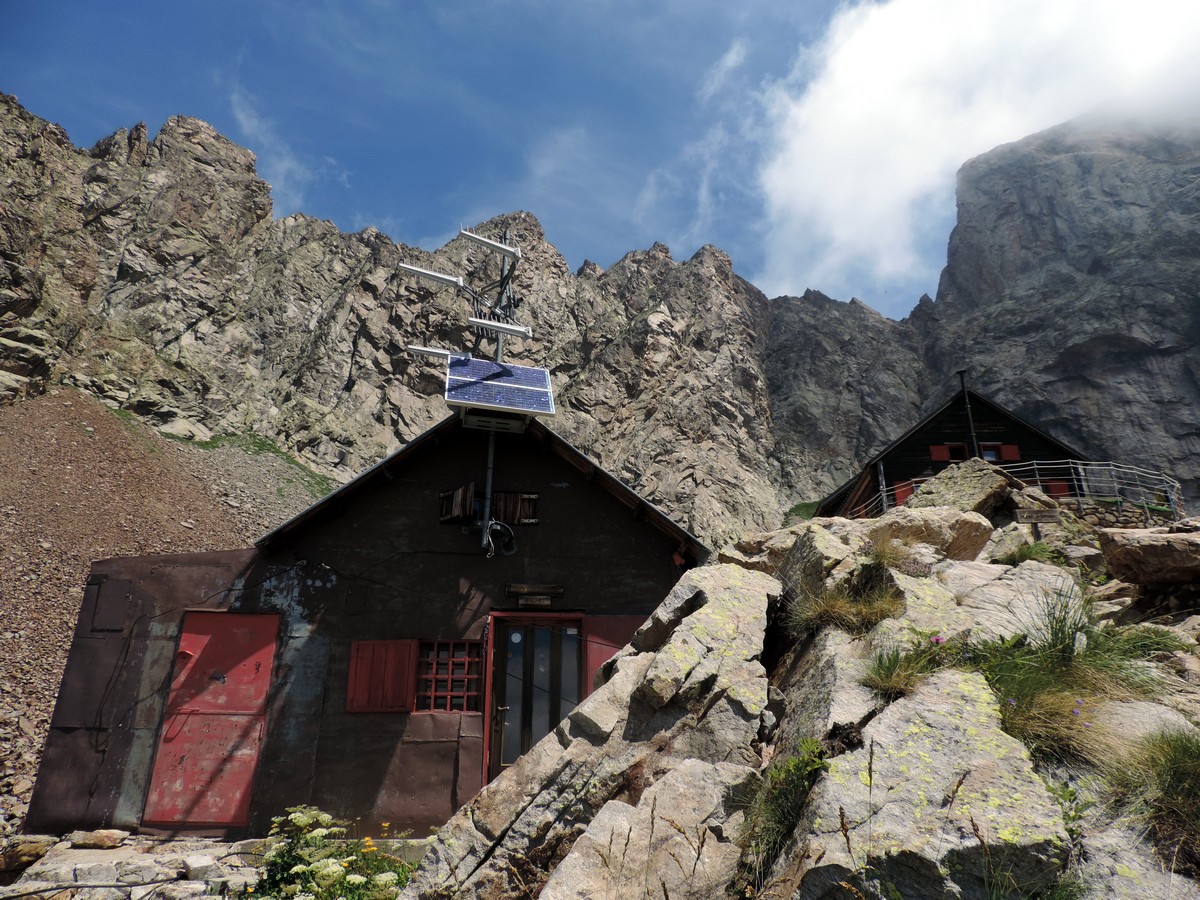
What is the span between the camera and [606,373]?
223 feet

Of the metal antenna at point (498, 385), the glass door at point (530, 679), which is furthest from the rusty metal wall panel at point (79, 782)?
the metal antenna at point (498, 385)

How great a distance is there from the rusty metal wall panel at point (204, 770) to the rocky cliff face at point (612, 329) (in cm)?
4207

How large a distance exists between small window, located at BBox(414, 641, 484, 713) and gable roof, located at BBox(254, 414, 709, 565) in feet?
9.94

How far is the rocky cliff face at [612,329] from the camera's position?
5541 cm

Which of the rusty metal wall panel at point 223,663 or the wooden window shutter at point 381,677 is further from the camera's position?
the wooden window shutter at point 381,677

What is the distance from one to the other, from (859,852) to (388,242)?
77.7 meters

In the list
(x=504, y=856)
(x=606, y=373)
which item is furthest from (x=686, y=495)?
(x=504, y=856)

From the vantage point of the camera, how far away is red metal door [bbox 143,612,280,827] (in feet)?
37.3

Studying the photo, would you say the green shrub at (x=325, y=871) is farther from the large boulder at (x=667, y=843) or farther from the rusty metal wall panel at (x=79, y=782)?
the rusty metal wall panel at (x=79, y=782)

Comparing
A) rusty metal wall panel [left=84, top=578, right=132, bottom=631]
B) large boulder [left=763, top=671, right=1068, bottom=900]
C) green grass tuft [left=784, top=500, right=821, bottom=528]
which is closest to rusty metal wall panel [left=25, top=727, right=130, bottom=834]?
rusty metal wall panel [left=84, top=578, right=132, bottom=631]

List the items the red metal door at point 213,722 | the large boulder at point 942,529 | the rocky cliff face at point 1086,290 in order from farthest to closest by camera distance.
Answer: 1. the rocky cliff face at point 1086,290
2. the red metal door at point 213,722
3. the large boulder at point 942,529

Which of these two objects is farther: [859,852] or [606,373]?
[606,373]

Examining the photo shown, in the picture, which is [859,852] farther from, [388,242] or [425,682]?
[388,242]

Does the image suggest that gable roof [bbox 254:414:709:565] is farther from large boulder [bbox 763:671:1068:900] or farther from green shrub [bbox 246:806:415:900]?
large boulder [bbox 763:671:1068:900]
